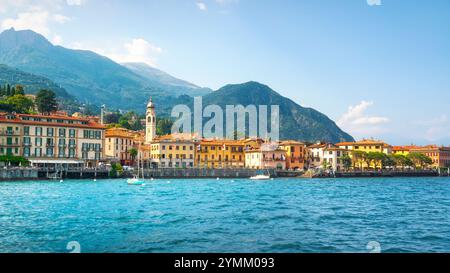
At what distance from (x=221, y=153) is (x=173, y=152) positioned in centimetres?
956

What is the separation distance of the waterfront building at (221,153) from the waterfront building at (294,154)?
679cm

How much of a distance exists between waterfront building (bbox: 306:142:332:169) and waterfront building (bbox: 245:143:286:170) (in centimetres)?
802

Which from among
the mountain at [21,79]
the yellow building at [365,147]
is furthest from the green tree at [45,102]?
the mountain at [21,79]

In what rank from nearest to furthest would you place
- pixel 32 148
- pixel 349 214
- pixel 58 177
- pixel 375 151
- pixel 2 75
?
1. pixel 349 214
2. pixel 58 177
3. pixel 32 148
4. pixel 375 151
5. pixel 2 75

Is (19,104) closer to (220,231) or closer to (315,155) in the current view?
(315,155)

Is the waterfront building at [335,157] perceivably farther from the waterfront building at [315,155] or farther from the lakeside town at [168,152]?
the waterfront building at [315,155]

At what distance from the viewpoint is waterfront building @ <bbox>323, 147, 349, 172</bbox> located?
9412cm

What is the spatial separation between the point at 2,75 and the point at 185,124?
110m

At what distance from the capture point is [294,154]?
93625 millimetres

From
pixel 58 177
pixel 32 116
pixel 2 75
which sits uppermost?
pixel 2 75

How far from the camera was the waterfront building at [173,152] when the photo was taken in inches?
3364
